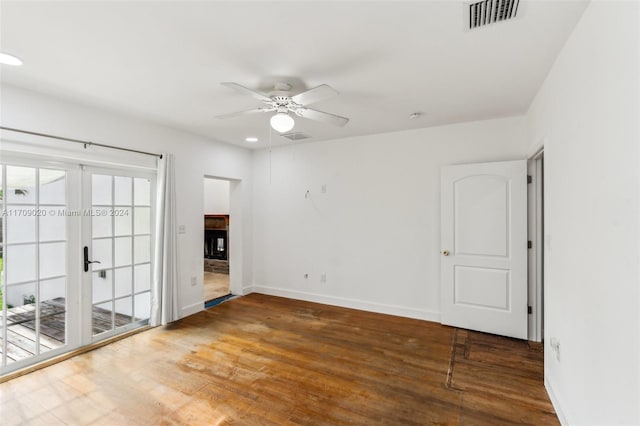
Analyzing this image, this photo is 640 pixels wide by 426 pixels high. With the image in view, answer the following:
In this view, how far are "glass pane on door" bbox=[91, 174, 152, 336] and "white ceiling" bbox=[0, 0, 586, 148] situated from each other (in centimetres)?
96

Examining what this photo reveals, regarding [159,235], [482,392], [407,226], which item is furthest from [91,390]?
[407,226]

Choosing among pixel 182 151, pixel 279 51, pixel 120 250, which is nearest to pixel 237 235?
pixel 182 151

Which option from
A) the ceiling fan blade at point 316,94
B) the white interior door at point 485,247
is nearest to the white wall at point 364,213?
the white interior door at point 485,247

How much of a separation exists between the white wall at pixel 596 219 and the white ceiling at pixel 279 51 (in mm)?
363

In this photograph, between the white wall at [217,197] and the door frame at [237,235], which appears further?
the white wall at [217,197]

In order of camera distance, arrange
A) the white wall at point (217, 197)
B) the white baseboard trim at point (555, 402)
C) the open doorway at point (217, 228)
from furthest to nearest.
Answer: the white wall at point (217, 197)
the open doorway at point (217, 228)
the white baseboard trim at point (555, 402)

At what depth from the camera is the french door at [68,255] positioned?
8.91 feet

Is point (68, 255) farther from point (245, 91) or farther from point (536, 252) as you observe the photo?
point (536, 252)

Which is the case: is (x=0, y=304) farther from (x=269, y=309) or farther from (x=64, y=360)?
(x=269, y=309)

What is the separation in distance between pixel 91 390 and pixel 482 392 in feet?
10.4

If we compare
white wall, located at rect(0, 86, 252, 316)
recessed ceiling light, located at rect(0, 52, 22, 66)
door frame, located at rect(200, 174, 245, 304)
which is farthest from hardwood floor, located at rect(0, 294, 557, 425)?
recessed ceiling light, located at rect(0, 52, 22, 66)

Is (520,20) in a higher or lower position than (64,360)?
higher

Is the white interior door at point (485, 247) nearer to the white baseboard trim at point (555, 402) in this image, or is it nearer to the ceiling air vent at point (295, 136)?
the white baseboard trim at point (555, 402)

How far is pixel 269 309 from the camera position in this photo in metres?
4.50
